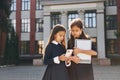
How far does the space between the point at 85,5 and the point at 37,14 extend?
32.7ft

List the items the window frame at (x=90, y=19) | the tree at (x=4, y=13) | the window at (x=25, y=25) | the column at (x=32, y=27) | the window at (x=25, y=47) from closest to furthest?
the tree at (x=4, y=13), the window frame at (x=90, y=19), the column at (x=32, y=27), the window at (x=25, y=47), the window at (x=25, y=25)

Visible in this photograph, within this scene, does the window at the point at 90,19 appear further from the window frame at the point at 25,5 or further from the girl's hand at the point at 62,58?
Result: the girl's hand at the point at 62,58

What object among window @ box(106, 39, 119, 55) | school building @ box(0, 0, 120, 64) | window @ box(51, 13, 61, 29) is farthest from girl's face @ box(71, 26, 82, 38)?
window @ box(106, 39, 119, 55)

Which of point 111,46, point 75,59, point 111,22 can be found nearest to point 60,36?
point 75,59

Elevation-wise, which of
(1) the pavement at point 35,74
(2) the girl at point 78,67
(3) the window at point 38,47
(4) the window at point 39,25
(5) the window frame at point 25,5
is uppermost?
(5) the window frame at point 25,5

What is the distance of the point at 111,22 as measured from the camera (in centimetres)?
4188

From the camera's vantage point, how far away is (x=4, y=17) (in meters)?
29.5

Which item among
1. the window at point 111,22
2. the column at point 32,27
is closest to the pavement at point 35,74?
the window at point 111,22

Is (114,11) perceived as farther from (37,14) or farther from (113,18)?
(37,14)

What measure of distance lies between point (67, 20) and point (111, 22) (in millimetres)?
7077

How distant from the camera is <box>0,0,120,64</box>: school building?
3716cm

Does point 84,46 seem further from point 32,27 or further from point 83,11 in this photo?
point 32,27

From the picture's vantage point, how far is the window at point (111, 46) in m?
41.1

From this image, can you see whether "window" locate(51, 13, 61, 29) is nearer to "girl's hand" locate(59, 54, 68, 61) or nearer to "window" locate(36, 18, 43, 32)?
"window" locate(36, 18, 43, 32)
